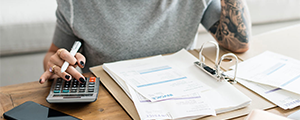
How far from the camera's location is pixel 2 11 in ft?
4.18

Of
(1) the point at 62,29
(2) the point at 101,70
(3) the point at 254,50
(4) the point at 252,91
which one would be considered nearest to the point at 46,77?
(2) the point at 101,70

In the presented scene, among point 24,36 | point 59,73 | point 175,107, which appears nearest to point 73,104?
point 59,73

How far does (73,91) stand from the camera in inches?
21.2

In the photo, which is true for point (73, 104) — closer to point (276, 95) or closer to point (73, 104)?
point (73, 104)

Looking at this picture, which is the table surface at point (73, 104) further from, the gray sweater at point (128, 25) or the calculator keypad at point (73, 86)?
the gray sweater at point (128, 25)

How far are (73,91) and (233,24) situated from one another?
0.60m

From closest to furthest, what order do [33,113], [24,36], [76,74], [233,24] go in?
[33,113], [76,74], [233,24], [24,36]

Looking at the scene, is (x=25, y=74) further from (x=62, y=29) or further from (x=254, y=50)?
(x=254, y=50)

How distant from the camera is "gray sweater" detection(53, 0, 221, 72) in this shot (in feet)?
2.82

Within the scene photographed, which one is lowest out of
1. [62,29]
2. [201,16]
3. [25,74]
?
[25,74]

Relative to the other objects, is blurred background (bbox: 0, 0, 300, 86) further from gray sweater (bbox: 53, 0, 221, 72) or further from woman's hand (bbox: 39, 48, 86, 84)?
woman's hand (bbox: 39, 48, 86, 84)

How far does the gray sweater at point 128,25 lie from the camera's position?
859mm

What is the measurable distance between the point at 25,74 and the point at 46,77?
3.20ft

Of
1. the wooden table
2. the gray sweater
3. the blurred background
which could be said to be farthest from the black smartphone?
the blurred background
